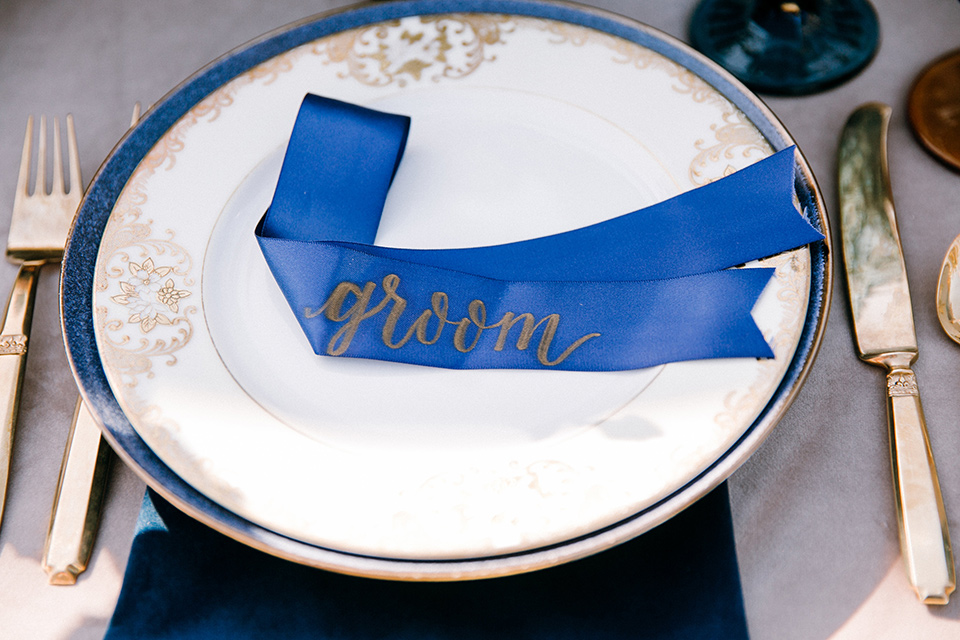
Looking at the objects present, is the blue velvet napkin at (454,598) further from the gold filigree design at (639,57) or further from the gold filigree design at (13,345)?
the gold filigree design at (639,57)

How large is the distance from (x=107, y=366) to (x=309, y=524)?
18 cm

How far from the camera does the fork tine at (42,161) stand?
1.87 ft

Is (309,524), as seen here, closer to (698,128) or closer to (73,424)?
(73,424)

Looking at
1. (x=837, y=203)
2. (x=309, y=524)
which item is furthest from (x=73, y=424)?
(x=837, y=203)

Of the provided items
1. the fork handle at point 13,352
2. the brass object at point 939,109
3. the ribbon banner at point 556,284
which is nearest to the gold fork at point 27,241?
the fork handle at point 13,352

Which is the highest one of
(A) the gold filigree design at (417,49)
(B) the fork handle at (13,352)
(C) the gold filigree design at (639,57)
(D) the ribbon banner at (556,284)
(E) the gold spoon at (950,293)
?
(C) the gold filigree design at (639,57)

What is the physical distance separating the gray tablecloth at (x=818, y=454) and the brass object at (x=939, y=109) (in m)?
0.01

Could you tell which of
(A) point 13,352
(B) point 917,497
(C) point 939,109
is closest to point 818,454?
(B) point 917,497

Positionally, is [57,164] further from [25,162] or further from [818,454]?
[818,454]

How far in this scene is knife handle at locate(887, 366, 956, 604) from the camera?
0.40m

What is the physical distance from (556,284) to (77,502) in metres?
0.36

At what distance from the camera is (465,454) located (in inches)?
15.9

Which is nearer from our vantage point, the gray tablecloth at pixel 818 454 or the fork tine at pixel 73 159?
the gray tablecloth at pixel 818 454

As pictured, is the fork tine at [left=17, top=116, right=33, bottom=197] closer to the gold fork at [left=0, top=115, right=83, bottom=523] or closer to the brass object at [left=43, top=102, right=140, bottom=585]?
the gold fork at [left=0, top=115, right=83, bottom=523]
